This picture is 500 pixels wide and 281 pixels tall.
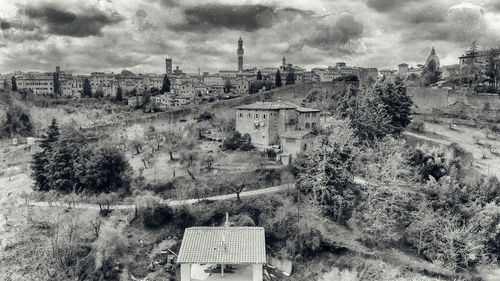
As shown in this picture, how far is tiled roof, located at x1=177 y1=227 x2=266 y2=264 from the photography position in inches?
788

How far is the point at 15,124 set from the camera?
49.0 metres

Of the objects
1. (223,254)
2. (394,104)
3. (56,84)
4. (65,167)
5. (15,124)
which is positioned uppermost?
(56,84)

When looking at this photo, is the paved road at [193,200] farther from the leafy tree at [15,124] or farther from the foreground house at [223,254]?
the leafy tree at [15,124]

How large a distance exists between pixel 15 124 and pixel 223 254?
40.1 meters

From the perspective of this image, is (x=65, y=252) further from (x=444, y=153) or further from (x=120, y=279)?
(x=444, y=153)

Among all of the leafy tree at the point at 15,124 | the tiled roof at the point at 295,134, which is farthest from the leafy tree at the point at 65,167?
the leafy tree at the point at 15,124

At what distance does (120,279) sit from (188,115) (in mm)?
27890

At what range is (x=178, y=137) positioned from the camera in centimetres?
3709

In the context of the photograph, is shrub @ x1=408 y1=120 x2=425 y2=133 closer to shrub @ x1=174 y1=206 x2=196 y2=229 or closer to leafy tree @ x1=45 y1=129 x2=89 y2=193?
shrub @ x1=174 y1=206 x2=196 y2=229

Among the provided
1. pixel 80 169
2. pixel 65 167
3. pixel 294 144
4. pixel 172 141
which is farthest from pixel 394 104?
pixel 65 167

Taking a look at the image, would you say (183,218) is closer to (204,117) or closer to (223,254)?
(223,254)

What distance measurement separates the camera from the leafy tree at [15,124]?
47.9 metres

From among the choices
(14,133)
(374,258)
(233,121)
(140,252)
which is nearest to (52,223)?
(140,252)

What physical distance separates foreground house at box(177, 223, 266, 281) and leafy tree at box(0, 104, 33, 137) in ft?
120
